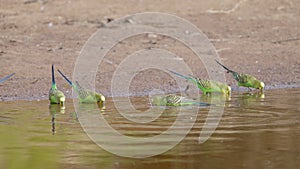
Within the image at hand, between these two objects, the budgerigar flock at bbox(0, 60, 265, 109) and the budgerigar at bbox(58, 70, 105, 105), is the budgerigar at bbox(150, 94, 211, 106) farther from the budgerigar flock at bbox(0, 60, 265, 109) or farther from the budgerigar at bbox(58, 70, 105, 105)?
the budgerigar at bbox(58, 70, 105, 105)

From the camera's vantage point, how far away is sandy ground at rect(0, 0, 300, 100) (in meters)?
11.1

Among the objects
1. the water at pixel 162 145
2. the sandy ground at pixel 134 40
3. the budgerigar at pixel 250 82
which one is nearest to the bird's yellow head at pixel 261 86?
the budgerigar at pixel 250 82

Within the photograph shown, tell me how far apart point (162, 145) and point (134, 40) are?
7329 mm

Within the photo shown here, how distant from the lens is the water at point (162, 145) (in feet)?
18.1

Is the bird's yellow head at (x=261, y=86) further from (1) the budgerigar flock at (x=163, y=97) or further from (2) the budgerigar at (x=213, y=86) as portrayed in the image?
(2) the budgerigar at (x=213, y=86)

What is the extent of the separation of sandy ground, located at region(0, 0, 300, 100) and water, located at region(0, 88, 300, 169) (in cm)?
206

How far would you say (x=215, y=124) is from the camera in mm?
7234

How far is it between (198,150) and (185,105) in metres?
2.72

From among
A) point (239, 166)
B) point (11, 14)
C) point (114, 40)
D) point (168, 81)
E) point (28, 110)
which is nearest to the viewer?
point (239, 166)

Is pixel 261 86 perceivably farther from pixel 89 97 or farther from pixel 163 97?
pixel 89 97

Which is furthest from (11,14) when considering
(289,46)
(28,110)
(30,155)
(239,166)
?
(239,166)

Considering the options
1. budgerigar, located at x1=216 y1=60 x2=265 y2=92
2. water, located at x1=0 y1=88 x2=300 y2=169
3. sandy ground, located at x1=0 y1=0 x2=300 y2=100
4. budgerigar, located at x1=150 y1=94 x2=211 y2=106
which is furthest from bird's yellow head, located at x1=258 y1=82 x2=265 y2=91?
budgerigar, located at x1=150 y1=94 x2=211 y2=106

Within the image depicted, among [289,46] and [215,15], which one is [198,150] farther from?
[215,15]

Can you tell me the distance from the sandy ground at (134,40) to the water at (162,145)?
2061 millimetres
